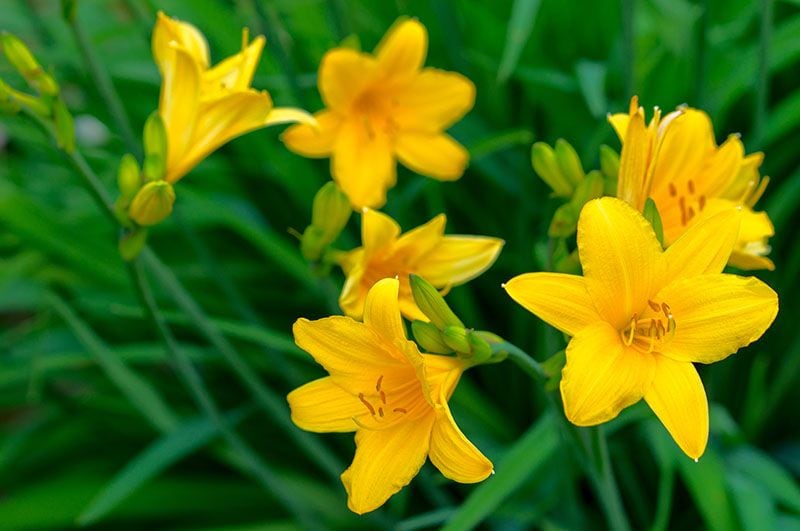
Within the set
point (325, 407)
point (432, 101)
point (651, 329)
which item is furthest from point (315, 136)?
point (651, 329)

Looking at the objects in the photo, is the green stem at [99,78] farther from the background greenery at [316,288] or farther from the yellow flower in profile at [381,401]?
the yellow flower in profile at [381,401]

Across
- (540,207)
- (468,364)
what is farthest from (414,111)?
(468,364)

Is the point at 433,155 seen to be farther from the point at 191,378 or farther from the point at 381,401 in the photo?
the point at 381,401

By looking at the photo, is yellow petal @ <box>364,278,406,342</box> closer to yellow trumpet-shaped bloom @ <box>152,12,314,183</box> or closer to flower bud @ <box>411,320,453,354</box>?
flower bud @ <box>411,320,453,354</box>

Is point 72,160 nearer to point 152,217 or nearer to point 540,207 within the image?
point 152,217

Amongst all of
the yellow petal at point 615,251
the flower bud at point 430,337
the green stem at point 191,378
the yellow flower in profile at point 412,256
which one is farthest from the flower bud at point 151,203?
the yellow petal at point 615,251

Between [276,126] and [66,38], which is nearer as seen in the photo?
[276,126]
